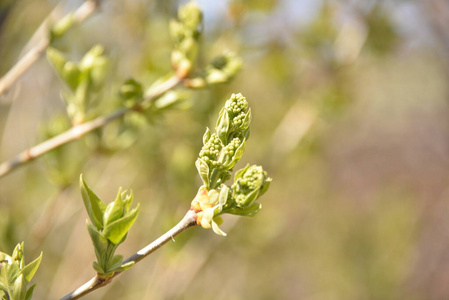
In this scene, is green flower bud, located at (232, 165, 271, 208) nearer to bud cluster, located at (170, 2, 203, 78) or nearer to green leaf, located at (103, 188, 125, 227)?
green leaf, located at (103, 188, 125, 227)

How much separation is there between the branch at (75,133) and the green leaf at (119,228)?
473mm

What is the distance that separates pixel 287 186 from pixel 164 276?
4.50 ft

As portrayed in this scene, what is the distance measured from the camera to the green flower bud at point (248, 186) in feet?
2.10

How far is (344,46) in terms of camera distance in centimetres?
219

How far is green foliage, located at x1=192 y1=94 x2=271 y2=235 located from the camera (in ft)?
2.12

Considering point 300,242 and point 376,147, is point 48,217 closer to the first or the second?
point 300,242

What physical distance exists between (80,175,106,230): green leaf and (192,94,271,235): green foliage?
0.49 ft

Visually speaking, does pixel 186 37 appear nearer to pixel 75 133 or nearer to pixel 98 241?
pixel 75 133

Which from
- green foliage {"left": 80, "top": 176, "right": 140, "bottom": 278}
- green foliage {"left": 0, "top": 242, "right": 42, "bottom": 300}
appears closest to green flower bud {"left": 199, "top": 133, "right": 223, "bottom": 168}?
green foliage {"left": 80, "top": 176, "right": 140, "bottom": 278}

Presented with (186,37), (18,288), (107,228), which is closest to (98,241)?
(107,228)

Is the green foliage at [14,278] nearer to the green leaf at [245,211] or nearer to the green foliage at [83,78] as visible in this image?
the green leaf at [245,211]

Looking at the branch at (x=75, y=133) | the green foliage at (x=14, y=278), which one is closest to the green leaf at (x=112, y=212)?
the green foliage at (x=14, y=278)

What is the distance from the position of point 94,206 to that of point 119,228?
6 centimetres

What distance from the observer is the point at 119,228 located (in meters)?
0.67
